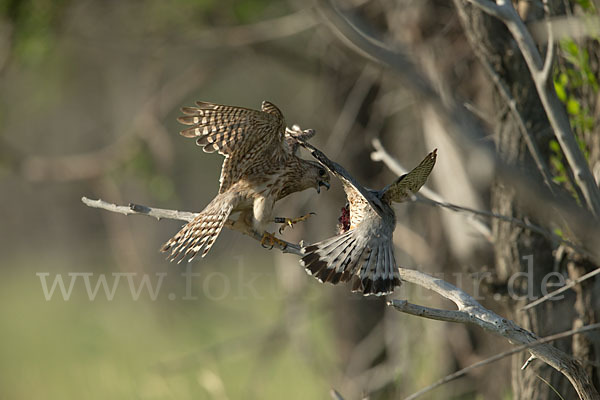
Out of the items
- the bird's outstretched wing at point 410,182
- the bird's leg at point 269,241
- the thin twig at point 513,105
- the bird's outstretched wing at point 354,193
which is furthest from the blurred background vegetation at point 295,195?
the bird's leg at point 269,241

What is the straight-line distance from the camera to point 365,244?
2566mm

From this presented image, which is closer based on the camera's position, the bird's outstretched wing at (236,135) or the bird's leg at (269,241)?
the bird's leg at (269,241)

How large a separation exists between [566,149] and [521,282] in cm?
103

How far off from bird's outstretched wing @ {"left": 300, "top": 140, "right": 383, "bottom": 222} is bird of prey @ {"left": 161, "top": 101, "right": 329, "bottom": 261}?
1.27 ft

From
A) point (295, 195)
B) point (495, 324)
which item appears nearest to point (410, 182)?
point (495, 324)

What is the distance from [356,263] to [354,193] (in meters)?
0.38

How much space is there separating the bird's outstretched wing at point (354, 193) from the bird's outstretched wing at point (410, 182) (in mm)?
72

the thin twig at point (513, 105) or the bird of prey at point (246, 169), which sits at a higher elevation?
the thin twig at point (513, 105)

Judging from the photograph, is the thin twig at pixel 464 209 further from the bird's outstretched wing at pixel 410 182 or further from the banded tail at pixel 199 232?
the banded tail at pixel 199 232

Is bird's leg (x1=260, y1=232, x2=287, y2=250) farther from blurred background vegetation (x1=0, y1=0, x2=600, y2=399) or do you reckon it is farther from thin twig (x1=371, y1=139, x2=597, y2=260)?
blurred background vegetation (x1=0, y1=0, x2=600, y2=399)

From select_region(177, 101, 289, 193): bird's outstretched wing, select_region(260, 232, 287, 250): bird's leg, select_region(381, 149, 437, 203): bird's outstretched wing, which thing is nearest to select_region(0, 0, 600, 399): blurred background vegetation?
select_region(381, 149, 437, 203): bird's outstretched wing

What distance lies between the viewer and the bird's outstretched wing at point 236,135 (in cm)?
311

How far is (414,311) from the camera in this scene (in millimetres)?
1883

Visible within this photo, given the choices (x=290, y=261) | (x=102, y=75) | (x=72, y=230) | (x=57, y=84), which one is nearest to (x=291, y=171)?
(x=290, y=261)
